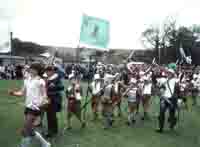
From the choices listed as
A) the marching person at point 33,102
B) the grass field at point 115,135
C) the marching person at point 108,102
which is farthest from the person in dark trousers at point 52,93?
the marching person at point 108,102

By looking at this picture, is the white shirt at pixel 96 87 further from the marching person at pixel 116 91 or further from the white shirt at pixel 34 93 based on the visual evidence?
the white shirt at pixel 34 93

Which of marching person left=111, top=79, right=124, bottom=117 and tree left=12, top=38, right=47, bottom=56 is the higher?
tree left=12, top=38, right=47, bottom=56

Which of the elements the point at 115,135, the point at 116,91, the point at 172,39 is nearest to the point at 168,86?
the point at 116,91

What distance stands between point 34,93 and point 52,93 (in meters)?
1.65

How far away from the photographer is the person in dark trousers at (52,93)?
7.64 m

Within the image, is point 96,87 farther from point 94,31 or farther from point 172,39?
point 172,39

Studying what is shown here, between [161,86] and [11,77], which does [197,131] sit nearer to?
[161,86]

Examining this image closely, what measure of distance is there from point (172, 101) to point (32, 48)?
7207 cm

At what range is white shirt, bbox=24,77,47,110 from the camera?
19.7 ft

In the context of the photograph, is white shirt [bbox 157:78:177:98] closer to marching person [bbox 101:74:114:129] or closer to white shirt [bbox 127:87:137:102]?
white shirt [bbox 127:87:137:102]

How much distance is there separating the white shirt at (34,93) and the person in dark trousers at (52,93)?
1.47 metres

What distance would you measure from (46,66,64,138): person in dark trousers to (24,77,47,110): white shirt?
147 cm

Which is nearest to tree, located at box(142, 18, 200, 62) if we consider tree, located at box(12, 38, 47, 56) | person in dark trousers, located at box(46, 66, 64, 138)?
tree, located at box(12, 38, 47, 56)

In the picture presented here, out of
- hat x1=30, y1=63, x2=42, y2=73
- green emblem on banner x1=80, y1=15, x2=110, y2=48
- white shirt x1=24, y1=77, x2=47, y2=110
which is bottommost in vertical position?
white shirt x1=24, y1=77, x2=47, y2=110
